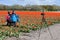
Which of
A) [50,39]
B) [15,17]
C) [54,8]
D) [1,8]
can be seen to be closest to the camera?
[50,39]

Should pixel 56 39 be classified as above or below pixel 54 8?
above

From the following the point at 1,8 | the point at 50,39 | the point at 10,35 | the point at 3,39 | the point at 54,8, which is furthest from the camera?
the point at 54,8

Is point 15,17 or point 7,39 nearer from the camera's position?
point 7,39

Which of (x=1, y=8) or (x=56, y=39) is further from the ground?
(x=56, y=39)

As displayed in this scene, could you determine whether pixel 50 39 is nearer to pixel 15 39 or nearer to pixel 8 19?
pixel 15 39

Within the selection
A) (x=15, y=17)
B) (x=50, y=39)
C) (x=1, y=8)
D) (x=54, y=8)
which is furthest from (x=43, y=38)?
(x=54, y=8)

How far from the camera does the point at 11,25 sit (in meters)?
18.5

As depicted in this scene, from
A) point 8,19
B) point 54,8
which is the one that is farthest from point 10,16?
point 54,8

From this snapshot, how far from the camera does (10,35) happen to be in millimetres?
13109

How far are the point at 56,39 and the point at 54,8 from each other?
59182mm

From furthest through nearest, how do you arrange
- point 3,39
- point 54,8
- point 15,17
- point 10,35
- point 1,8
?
point 54,8
point 1,8
point 15,17
point 10,35
point 3,39

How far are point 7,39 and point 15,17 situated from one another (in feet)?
21.1

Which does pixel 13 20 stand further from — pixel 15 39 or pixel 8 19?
pixel 15 39

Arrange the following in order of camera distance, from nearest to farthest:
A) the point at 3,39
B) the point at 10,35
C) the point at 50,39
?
1. the point at 3,39
2. the point at 50,39
3. the point at 10,35
